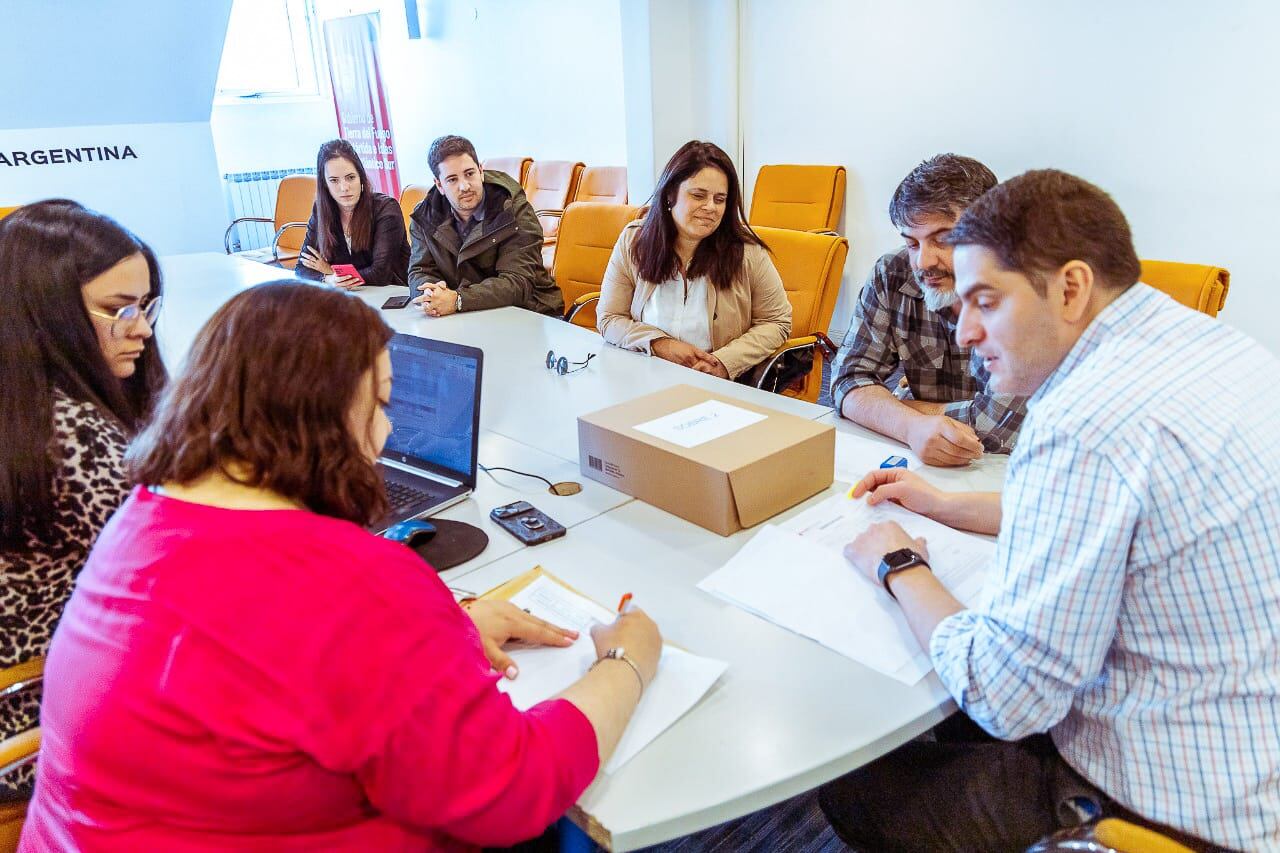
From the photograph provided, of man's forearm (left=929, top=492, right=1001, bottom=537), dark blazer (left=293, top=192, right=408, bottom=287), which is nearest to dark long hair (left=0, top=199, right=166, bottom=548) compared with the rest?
man's forearm (left=929, top=492, right=1001, bottom=537)

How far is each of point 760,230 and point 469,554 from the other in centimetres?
194

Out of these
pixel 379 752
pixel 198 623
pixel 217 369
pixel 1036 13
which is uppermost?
pixel 1036 13

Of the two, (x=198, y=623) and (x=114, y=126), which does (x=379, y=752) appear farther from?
(x=114, y=126)

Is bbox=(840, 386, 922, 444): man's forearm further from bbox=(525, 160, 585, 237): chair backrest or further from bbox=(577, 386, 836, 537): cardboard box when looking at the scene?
bbox=(525, 160, 585, 237): chair backrest

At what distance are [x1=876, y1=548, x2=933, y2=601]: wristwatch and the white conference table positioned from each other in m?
0.09

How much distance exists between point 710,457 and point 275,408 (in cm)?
76

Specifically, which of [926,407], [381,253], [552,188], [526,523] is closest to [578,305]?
[381,253]

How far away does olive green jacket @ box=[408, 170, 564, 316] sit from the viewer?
3229 mm

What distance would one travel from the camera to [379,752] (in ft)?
2.42

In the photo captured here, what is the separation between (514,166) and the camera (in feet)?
19.6

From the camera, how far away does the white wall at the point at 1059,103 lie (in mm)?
3295

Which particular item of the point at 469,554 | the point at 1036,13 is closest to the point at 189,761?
the point at 469,554

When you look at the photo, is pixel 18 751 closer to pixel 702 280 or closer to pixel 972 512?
pixel 972 512

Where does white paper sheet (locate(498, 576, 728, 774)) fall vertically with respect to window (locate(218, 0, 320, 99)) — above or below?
below
